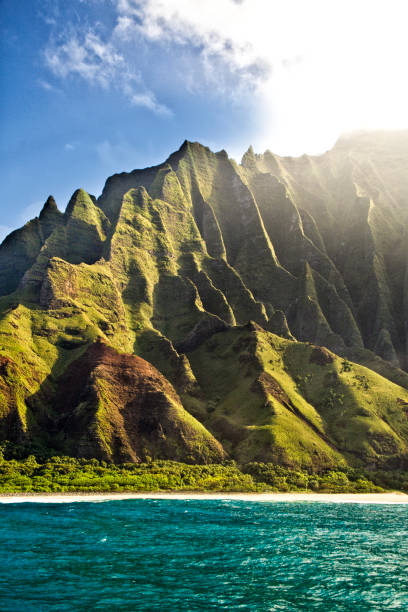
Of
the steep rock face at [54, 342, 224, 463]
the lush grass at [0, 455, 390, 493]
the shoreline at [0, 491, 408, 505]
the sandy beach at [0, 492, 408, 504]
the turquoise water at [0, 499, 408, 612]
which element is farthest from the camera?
the steep rock face at [54, 342, 224, 463]

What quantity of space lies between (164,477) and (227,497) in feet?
51.6

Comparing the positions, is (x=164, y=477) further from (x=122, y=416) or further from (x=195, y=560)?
(x=195, y=560)

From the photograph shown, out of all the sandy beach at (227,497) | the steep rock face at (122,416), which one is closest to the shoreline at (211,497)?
the sandy beach at (227,497)

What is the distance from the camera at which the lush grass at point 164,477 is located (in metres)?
97.6

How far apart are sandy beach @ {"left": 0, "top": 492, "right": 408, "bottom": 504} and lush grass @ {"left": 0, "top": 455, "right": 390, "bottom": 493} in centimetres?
277

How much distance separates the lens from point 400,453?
139000 mm

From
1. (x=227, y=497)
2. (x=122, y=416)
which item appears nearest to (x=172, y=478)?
(x=227, y=497)

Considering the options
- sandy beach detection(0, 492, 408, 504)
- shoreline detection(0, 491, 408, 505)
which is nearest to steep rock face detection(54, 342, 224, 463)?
shoreline detection(0, 491, 408, 505)

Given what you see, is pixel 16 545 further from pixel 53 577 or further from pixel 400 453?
pixel 400 453

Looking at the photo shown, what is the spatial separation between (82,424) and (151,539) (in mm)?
66752

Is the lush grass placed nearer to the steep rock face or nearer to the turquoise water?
the steep rock face

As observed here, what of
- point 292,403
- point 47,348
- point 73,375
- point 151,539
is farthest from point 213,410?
point 151,539

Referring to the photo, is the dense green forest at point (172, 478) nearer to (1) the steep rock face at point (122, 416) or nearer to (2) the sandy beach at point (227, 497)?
(2) the sandy beach at point (227, 497)

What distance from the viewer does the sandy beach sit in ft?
285
